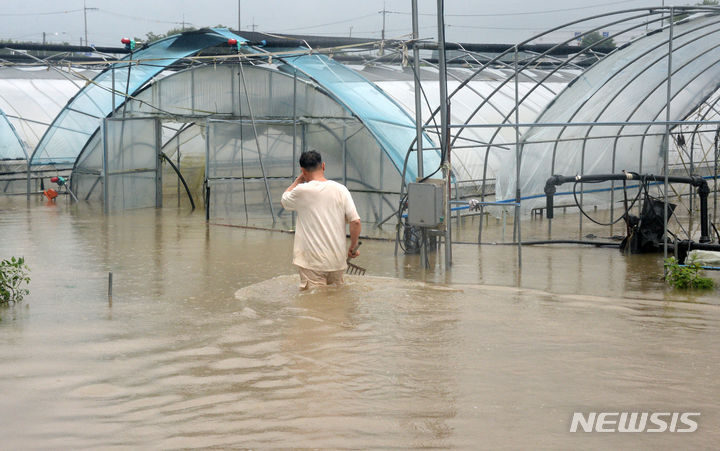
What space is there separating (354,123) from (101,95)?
9.25 metres

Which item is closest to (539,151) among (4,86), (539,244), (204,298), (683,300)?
(539,244)

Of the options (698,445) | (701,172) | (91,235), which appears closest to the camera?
(698,445)

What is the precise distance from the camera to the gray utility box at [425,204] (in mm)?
12133

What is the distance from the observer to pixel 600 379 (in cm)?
623

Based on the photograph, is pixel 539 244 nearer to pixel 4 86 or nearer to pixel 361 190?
pixel 361 190

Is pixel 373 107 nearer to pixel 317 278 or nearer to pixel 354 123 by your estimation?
pixel 354 123

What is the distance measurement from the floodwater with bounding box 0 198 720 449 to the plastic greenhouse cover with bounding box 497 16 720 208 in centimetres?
597

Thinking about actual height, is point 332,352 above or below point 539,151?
below

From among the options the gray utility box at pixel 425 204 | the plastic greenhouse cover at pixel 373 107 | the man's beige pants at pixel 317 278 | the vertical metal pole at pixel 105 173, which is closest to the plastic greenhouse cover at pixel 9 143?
the vertical metal pole at pixel 105 173

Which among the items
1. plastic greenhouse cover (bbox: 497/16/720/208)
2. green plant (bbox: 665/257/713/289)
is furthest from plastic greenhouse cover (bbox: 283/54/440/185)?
green plant (bbox: 665/257/713/289)

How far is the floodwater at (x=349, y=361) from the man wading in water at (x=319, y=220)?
34 centimetres

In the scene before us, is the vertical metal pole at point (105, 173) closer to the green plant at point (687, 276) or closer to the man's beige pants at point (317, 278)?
the man's beige pants at point (317, 278)

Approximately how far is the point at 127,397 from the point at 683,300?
6672 mm

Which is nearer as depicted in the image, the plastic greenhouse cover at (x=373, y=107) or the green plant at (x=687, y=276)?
the green plant at (x=687, y=276)
